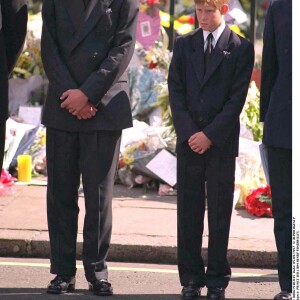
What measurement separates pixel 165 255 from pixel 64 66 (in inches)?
64.9

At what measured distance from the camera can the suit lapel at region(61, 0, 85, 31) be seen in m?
6.30

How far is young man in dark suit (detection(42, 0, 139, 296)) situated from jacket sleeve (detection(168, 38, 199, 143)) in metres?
0.27

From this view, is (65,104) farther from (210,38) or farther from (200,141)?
(210,38)

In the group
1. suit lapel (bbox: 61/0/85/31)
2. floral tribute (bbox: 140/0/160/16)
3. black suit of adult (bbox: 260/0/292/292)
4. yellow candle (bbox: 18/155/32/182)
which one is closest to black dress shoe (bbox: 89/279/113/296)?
black suit of adult (bbox: 260/0/292/292)

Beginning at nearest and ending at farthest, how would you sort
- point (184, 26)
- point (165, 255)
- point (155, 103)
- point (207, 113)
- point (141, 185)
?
point (207, 113)
point (165, 255)
point (141, 185)
point (155, 103)
point (184, 26)

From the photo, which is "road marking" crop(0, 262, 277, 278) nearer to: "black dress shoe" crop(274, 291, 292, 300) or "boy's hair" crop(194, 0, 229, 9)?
"black dress shoe" crop(274, 291, 292, 300)

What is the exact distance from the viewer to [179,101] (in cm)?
627

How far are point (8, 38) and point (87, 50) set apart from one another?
48cm

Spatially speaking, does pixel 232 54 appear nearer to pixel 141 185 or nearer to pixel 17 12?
pixel 17 12

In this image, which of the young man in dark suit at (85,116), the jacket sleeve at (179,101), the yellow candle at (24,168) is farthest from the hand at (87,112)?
the yellow candle at (24,168)

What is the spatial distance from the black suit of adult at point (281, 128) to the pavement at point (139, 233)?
1.17m

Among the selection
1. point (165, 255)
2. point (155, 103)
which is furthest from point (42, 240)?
point (155, 103)

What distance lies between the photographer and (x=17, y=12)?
6391mm

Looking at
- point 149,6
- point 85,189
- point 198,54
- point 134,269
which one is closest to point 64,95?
point 85,189
